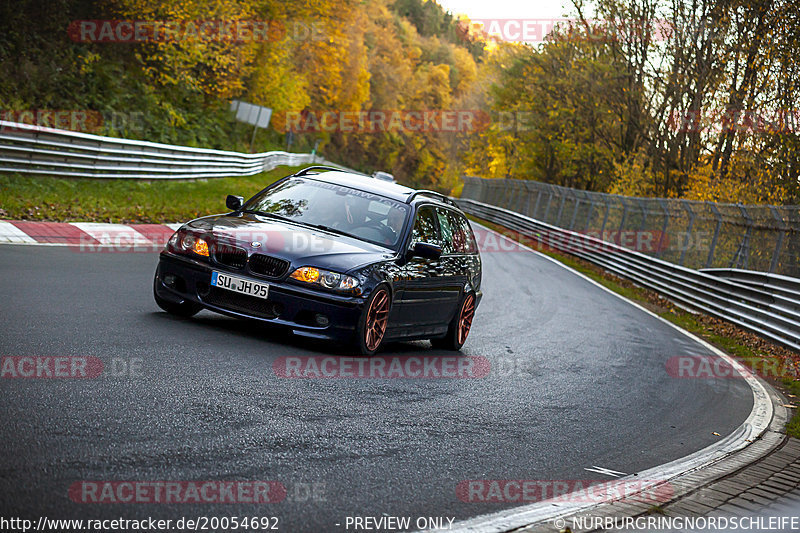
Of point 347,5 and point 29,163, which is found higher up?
point 347,5

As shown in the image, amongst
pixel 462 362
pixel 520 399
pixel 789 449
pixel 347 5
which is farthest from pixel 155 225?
pixel 347 5

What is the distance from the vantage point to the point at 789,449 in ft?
25.1

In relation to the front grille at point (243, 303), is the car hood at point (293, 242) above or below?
above

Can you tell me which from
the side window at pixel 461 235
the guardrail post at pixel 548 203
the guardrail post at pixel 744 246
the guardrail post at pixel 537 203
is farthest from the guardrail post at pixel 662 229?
the guardrail post at pixel 537 203

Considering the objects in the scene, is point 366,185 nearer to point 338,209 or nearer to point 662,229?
point 338,209

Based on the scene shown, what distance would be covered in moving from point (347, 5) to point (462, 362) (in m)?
43.9

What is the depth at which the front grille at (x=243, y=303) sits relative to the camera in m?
7.88

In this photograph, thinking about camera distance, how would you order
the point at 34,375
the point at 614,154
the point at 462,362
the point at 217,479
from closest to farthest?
the point at 217,479 < the point at 34,375 < the point at 462,362 < the point at 614,154

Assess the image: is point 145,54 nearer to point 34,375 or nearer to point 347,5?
point 347,5

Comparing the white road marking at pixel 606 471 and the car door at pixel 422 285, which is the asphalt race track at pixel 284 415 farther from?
the car door at pixel 422 285
